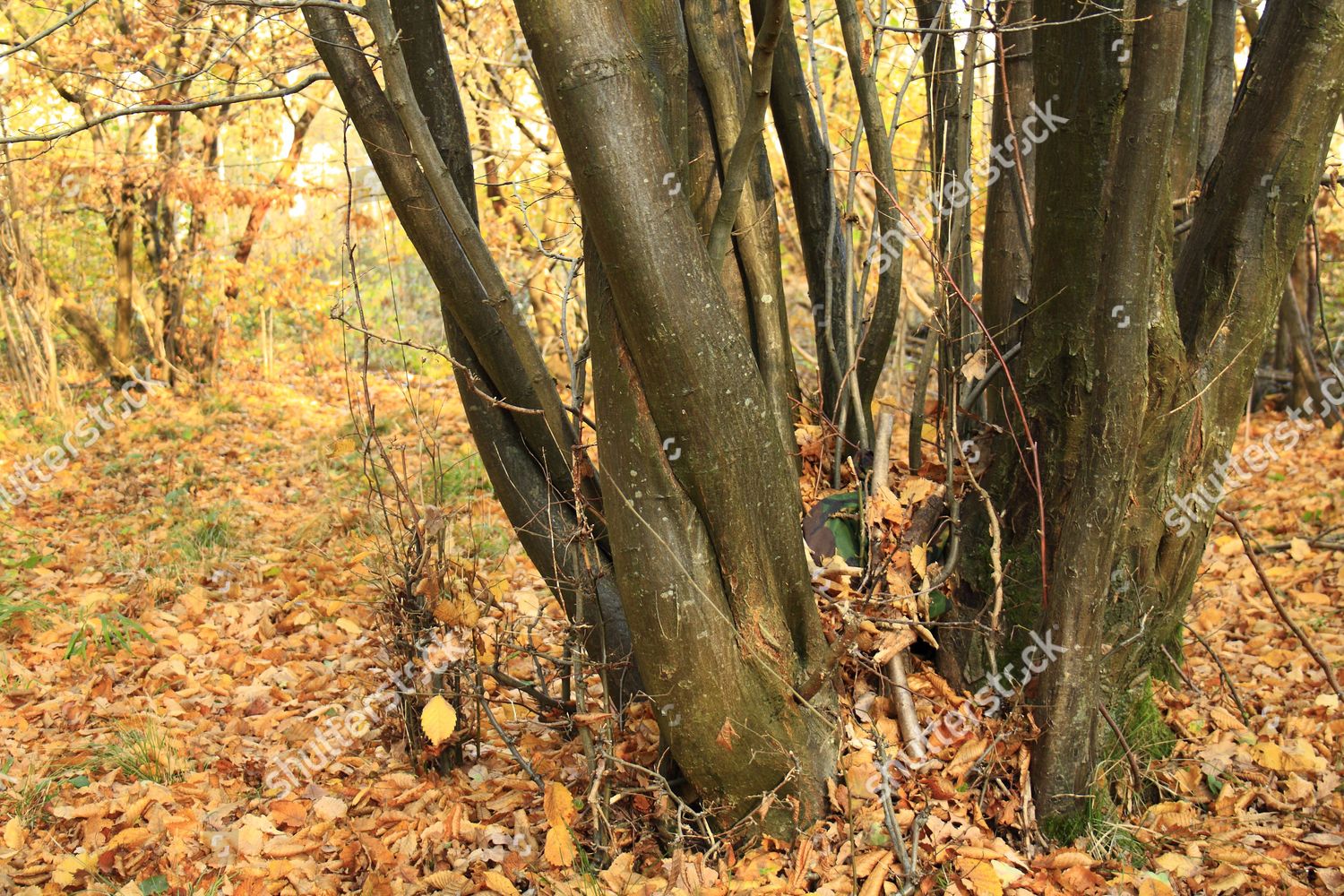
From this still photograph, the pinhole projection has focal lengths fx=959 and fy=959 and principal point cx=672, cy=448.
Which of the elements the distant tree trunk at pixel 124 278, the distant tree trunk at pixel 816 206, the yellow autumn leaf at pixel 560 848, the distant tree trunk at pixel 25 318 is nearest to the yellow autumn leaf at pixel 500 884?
the yellow autumn leaf at pixel 560 848

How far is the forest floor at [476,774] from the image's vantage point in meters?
2.80

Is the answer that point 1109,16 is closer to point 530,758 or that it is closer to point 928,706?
point 928,706

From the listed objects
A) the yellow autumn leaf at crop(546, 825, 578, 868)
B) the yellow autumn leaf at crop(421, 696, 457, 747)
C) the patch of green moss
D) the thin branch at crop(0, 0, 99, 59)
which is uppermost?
the thin branch at crop(0, 0, 99, 59)

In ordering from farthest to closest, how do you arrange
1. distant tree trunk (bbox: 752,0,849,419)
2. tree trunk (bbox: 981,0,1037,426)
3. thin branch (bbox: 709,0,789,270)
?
1. distant tree trunk (bbox: 752,0,849,419)
2. tree trunk (bbox: 981,0,1037,426)
3. thin branch (bbox: 709,0,789,270)

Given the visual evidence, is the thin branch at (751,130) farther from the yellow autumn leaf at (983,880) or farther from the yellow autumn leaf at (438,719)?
the yellow autumn leaf at (983,880)

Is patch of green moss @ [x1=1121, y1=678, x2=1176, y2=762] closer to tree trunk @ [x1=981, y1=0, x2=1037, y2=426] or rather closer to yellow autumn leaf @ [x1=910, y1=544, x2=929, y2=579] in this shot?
yellow autumn leaf @ [x1=910, y1=544, x2=929, y2=579]

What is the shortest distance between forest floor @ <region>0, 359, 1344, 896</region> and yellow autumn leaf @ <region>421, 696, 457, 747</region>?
0.23m

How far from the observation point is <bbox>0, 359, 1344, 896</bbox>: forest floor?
2.80m

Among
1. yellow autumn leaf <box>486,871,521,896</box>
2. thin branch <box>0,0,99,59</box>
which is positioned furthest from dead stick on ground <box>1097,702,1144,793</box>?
thin branch <box>0,0,99,59</box>

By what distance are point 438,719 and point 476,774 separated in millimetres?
422

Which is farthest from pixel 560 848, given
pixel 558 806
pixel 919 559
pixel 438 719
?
pixel 919 559

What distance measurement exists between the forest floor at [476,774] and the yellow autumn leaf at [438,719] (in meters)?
0.23

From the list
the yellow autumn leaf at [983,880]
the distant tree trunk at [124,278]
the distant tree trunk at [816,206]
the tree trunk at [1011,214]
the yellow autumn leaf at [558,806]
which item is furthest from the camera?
the distant tree trunk at [124,278]

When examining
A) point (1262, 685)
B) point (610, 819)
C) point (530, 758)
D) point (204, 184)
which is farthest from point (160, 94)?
point (1262, 685)
